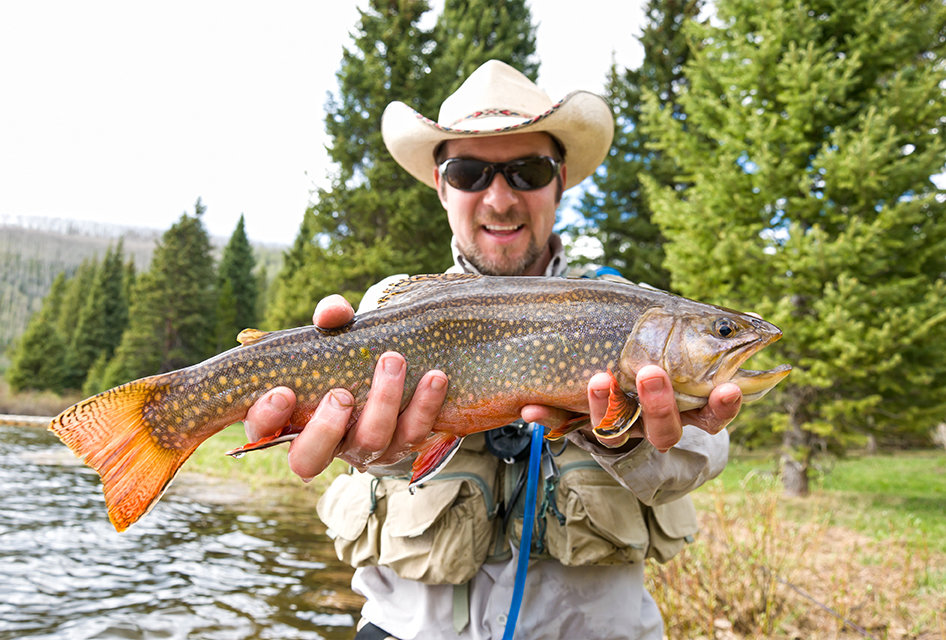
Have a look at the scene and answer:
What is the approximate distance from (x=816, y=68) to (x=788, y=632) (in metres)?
8.54

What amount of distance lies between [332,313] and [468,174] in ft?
5.01

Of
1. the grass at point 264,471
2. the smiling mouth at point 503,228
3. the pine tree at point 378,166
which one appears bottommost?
the grass at point 264,471

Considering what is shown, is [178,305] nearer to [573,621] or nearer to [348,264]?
[348,264]

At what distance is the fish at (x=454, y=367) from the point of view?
2.22 metres

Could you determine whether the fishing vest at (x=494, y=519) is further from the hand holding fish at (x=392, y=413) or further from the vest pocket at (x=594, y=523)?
the hand holding fish at (x=392, y=413)

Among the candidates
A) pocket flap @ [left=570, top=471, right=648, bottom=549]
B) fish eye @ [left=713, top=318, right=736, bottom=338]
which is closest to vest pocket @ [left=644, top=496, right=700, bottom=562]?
pocket flap @ [left=570, top=471, right=648, bottom=549]

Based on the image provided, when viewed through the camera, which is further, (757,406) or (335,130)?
(335,130)

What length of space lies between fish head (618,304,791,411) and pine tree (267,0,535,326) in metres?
20.7

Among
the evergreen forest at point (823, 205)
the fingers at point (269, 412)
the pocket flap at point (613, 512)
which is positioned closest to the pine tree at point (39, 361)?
the evergreen forest at point (823, 205)

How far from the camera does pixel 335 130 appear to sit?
24375 mm

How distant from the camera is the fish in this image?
2217mm

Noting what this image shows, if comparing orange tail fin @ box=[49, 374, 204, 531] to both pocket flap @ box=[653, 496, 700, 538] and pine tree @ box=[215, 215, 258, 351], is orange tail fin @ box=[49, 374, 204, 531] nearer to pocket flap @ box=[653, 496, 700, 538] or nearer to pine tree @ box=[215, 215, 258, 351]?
pocket flap @ box=[653, 496, 700, 538]

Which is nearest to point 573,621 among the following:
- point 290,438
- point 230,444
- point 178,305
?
point 290,438

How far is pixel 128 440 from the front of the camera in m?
2.24
